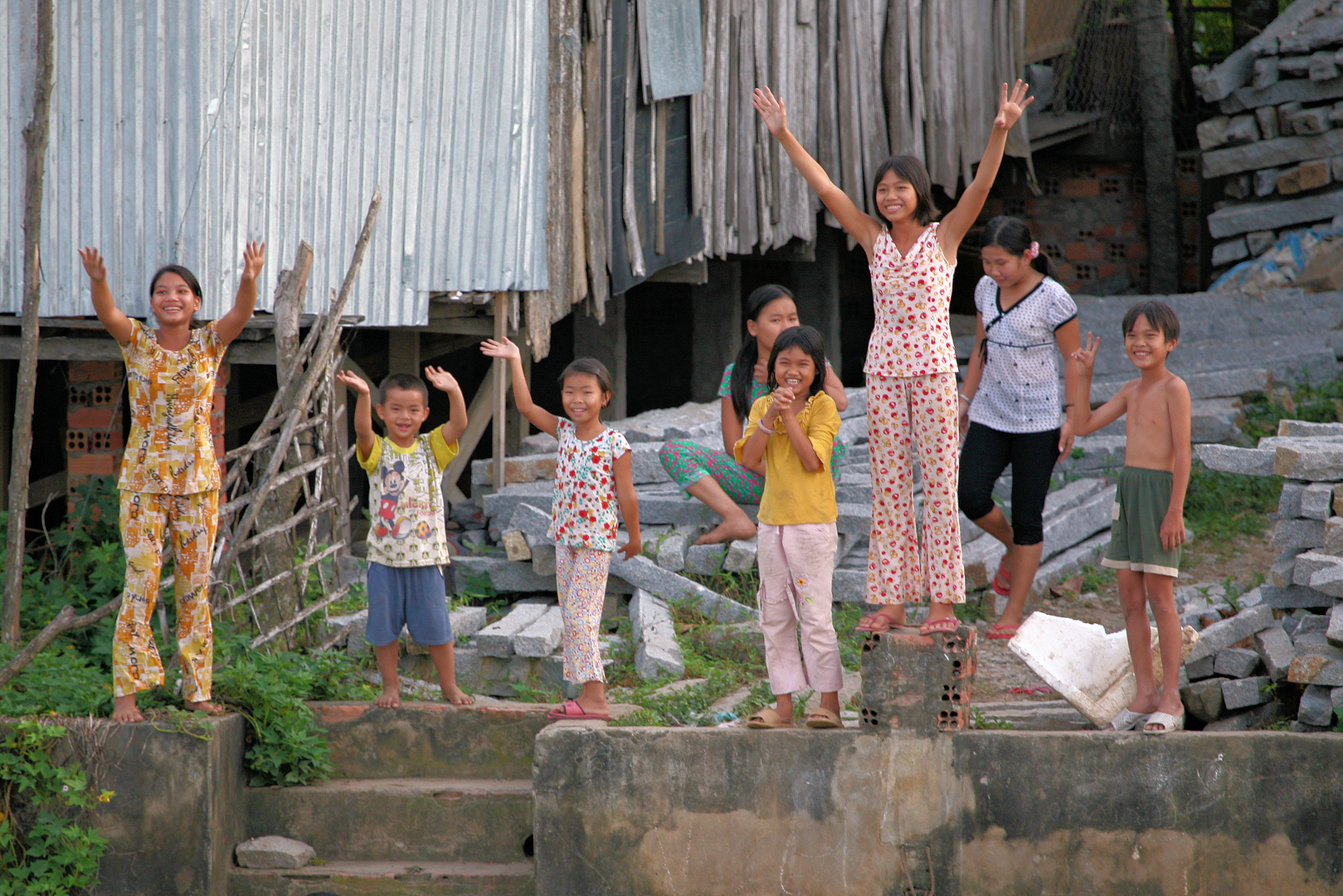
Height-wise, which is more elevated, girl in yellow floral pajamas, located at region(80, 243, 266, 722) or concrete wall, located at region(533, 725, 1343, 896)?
girl in yellow floral pajamas, located at region(80, 243, 266, 722)

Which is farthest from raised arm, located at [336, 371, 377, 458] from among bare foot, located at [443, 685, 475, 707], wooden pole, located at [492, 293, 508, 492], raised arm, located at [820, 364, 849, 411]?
wooden pole, located at [492, 293, 508, 492]

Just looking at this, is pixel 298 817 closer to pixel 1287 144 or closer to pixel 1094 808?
pixel 1094 808

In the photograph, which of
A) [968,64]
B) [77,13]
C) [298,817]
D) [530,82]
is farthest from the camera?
[968,64]

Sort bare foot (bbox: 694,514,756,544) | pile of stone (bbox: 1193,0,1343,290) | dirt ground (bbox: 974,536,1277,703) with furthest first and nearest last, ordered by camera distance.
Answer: pile of stone (bbox: 1193,0,1343,290)
bare foot (bbox: 694,514,756,544)
dirt ground (bbox: 974,536,1277,703)

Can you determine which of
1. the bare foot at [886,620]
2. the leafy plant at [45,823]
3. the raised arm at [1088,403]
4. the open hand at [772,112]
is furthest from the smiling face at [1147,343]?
the leafy plant at [45,823]

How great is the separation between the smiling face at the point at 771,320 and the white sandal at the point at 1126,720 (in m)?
1.98

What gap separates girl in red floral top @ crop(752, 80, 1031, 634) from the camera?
14.4 feet

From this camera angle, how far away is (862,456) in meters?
8.68

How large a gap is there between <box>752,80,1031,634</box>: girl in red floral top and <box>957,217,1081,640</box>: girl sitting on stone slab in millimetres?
1103

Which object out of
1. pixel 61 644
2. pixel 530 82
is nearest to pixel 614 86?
pixel 530 82

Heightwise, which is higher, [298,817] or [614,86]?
[614,86]

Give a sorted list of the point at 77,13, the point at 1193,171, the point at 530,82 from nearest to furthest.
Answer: the point at 77,13
the point at 530,82
the point at 1193,171

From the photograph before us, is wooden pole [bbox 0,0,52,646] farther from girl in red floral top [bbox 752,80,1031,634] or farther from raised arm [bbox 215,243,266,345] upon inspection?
girl in red floral top [bbox 752,80,1031,634]

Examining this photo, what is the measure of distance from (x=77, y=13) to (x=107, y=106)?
50 cm
